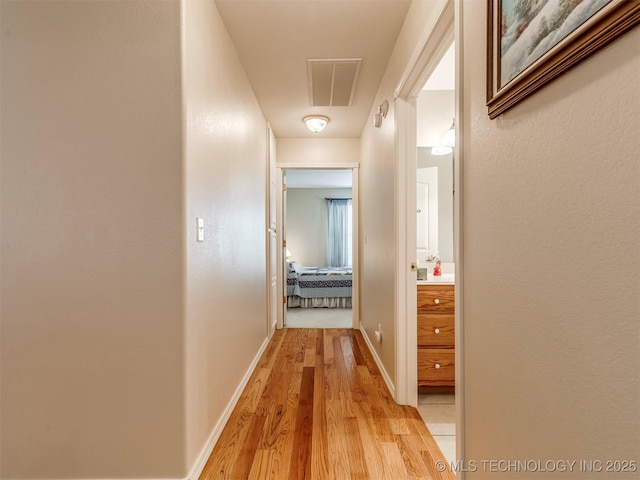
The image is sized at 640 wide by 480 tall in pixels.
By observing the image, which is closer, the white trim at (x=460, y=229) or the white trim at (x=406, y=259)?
the white trim at (x=460, y=229)

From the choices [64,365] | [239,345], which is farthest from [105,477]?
[239,345]

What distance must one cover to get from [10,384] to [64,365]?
0.26 metres

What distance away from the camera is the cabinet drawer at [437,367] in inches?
85.0

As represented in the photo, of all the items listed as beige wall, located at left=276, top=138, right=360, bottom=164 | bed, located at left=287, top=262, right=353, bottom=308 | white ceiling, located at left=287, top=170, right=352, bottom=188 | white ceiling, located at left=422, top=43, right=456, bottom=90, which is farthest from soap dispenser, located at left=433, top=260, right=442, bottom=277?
white ceiling, located at left=287, top=170, right=352, bottom=188

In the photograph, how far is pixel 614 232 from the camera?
58 centimetres

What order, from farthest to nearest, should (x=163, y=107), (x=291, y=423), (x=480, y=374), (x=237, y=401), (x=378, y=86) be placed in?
(x=378, y=86) < (x=237, y=401) < (x=291, y=423) < (x=163, y=107) < (x=480, y=374)

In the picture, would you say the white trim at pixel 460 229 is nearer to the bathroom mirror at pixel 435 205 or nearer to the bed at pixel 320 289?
the bathroom mirror at pixel 435 205

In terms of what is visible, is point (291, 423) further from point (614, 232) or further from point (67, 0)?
point (67, 0)

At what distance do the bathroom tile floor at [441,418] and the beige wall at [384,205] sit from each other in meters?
0.27

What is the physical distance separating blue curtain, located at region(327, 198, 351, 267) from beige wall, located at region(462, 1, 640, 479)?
6.87 meters

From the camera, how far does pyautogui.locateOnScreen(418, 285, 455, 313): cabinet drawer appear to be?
2.18 m

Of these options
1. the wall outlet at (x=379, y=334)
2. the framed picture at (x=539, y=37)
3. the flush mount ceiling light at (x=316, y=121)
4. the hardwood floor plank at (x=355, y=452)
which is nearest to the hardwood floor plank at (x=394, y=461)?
the hardwood floor plank at (x=355, y=452)

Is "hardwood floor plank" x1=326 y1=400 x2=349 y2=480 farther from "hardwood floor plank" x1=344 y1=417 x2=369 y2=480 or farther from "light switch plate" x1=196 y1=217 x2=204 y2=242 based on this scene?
"light switch plate" x1=196 y1=217 x2=204 y2=242

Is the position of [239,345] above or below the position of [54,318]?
below
